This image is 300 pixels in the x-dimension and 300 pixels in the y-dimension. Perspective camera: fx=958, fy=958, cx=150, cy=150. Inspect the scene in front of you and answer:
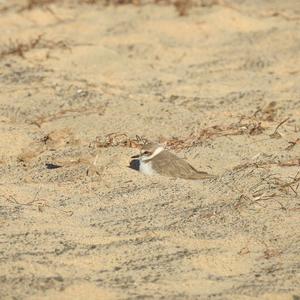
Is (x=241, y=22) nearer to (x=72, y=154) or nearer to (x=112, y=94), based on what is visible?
(x=112, y=94)

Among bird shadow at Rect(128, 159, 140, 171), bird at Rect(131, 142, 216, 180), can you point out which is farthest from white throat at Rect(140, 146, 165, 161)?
bird shadow at Rect(128, 159, 140, 171)

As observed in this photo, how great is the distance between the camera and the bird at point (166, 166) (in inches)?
230

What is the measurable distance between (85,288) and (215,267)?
27.4 inches

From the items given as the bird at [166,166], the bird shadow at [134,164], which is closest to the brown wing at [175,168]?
the bird at [166,166]

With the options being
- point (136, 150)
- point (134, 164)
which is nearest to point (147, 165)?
point (134, 164)

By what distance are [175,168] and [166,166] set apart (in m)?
0.06

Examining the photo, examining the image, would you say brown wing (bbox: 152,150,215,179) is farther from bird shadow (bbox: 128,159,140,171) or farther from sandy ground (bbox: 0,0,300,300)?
bird shadow (bbox: 128,159,140,171)

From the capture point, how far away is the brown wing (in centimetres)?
584

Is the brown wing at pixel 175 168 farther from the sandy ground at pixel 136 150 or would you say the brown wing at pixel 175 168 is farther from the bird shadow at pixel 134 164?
the bird shadow at pixel 134 164

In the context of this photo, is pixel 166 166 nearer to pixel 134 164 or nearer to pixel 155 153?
pixel 155 153

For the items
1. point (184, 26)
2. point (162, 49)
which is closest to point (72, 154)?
point (162, 49)

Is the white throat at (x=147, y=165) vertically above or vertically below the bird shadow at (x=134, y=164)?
above

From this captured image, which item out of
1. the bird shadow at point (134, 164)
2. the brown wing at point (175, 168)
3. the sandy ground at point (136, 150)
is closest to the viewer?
the sandy ground at point (136, 150)

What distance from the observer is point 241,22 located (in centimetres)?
977
